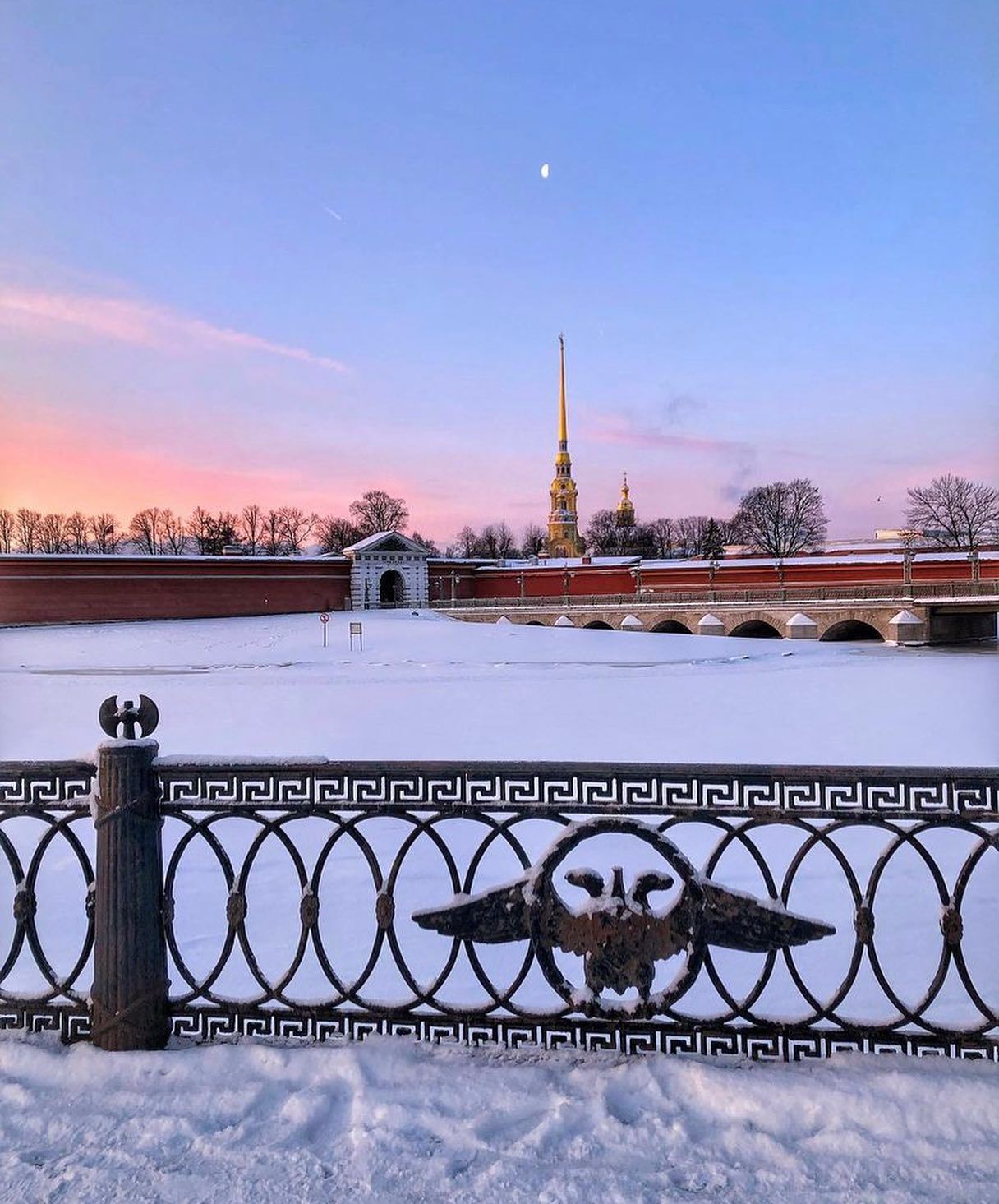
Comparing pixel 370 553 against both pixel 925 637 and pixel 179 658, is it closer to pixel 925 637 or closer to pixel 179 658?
pixel 179 658

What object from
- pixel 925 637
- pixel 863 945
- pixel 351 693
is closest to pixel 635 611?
pixel 925 637

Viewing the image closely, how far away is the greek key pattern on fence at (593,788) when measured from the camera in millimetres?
2338

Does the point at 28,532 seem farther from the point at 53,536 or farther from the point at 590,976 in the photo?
the point at 590,976

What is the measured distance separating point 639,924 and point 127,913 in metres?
1.56

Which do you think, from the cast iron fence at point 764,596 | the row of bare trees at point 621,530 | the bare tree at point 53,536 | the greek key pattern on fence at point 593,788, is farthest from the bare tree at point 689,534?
the greek key pattern on fence at point 593,788

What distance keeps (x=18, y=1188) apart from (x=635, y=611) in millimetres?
32748

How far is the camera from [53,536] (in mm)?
53281

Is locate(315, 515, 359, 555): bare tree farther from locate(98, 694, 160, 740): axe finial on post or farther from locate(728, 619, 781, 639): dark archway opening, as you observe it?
locate(98, 694, 160, 740): axe finial on post

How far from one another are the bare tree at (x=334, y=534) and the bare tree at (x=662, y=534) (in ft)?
81.7

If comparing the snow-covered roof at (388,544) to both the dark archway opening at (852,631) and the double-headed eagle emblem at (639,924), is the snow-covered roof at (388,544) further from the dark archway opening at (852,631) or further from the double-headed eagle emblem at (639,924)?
the double-headed eagle emblem at (639,924)

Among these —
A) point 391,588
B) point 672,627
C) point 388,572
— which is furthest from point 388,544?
point 672,627

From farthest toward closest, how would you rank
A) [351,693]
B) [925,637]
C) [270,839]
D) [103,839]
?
[925,637], [351,693], [270,839], [103,839]

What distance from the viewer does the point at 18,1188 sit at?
75.0 inches

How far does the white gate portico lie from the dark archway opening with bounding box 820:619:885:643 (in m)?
18.7
